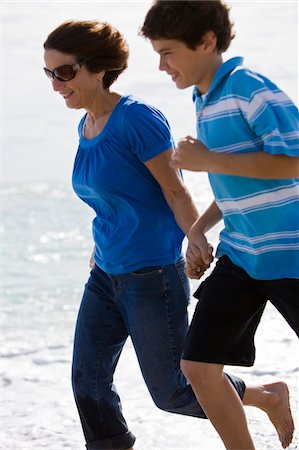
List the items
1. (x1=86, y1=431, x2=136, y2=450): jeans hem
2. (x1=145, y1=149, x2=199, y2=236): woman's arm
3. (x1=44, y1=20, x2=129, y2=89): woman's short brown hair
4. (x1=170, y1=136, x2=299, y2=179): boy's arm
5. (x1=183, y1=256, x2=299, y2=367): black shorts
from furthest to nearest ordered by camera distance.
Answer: (x1=86, y1=431, x2=136, y2=450): jeans hem < (x1=44, y1=20, x2=129, y2=89): woman's short brown hair < (x1=145, y1=149, x2=199, y2=236): woman's arm < (x1=183, y1=256, x2=299, y2=367): black shorts < (x1=170, y1=136, x2=299, y2=179): boy's arm

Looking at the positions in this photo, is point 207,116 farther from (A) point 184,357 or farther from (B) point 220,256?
(A) point 184,357

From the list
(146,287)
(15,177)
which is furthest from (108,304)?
(15,177)

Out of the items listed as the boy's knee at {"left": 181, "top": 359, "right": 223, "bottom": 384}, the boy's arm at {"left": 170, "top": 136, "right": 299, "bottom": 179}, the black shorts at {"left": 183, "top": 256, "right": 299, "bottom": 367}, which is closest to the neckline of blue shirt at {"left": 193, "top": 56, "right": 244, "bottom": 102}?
the boy's arm at {"left": 170, "top": 136, "right": 299, "bottom": 179}

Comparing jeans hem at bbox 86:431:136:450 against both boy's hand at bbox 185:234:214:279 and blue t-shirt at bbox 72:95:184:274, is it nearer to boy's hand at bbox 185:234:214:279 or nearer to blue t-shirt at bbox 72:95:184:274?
blue t-shirt at bbox 72:95:184:274

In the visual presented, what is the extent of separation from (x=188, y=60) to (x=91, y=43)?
72 centimetres

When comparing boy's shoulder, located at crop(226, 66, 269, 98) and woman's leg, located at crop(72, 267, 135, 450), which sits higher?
boy's shoulder, located at crop(226, 66, 269, 98)

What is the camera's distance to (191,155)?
329 cm

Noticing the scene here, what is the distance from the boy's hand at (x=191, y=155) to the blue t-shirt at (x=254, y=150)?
0.09 m

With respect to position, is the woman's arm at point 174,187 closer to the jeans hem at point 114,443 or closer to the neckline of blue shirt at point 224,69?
the neckline of blue shirt at point 224,69

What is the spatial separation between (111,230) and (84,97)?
53 centimetres

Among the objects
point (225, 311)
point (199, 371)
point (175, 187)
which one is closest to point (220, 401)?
point (199, 371)

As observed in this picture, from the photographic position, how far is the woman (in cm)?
386

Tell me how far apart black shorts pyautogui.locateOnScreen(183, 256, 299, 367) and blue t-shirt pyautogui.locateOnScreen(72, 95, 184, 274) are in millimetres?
417

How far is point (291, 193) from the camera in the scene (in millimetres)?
3369
